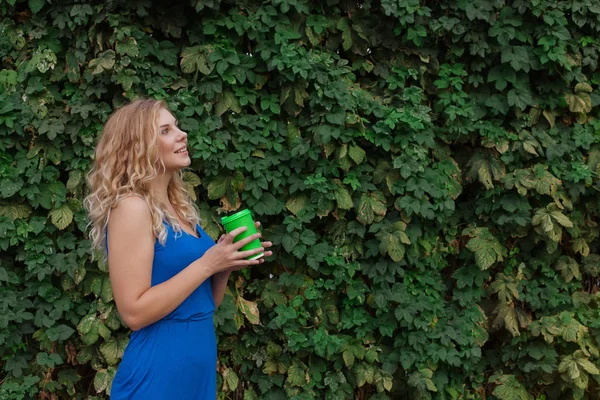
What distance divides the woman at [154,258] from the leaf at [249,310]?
143cm

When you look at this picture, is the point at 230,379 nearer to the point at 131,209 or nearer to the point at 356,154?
the point at 356,154

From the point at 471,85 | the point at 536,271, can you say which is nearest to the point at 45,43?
the point at 471,85

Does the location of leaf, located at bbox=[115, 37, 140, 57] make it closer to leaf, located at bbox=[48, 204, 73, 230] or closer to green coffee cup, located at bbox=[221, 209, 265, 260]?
leaf, located at bbox=[48, 204, 73, 230]

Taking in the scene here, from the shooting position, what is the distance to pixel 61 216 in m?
3.48

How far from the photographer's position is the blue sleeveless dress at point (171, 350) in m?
1.95

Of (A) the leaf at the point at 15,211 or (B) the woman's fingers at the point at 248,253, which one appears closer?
(B) the woman's fingers at the point at 248,253

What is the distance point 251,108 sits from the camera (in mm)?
3709

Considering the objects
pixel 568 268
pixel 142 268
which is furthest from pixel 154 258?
pixel 568 268

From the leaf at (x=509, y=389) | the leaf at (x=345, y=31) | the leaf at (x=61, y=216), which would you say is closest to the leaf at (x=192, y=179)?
the leaf at (x=61, y=216)

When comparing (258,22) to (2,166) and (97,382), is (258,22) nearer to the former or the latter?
(2,166)

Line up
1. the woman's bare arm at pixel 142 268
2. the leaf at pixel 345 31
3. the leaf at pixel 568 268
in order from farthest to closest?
1. the leaf at pixel 568 268
2. the leaf at pixel 345 31
3. the woman's bare arm at pixel 142 268

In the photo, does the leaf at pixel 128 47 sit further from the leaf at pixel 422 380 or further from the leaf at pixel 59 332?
the leaf at pixel 422 380

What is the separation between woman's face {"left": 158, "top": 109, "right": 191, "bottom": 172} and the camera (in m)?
2.07

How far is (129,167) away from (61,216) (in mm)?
1640
